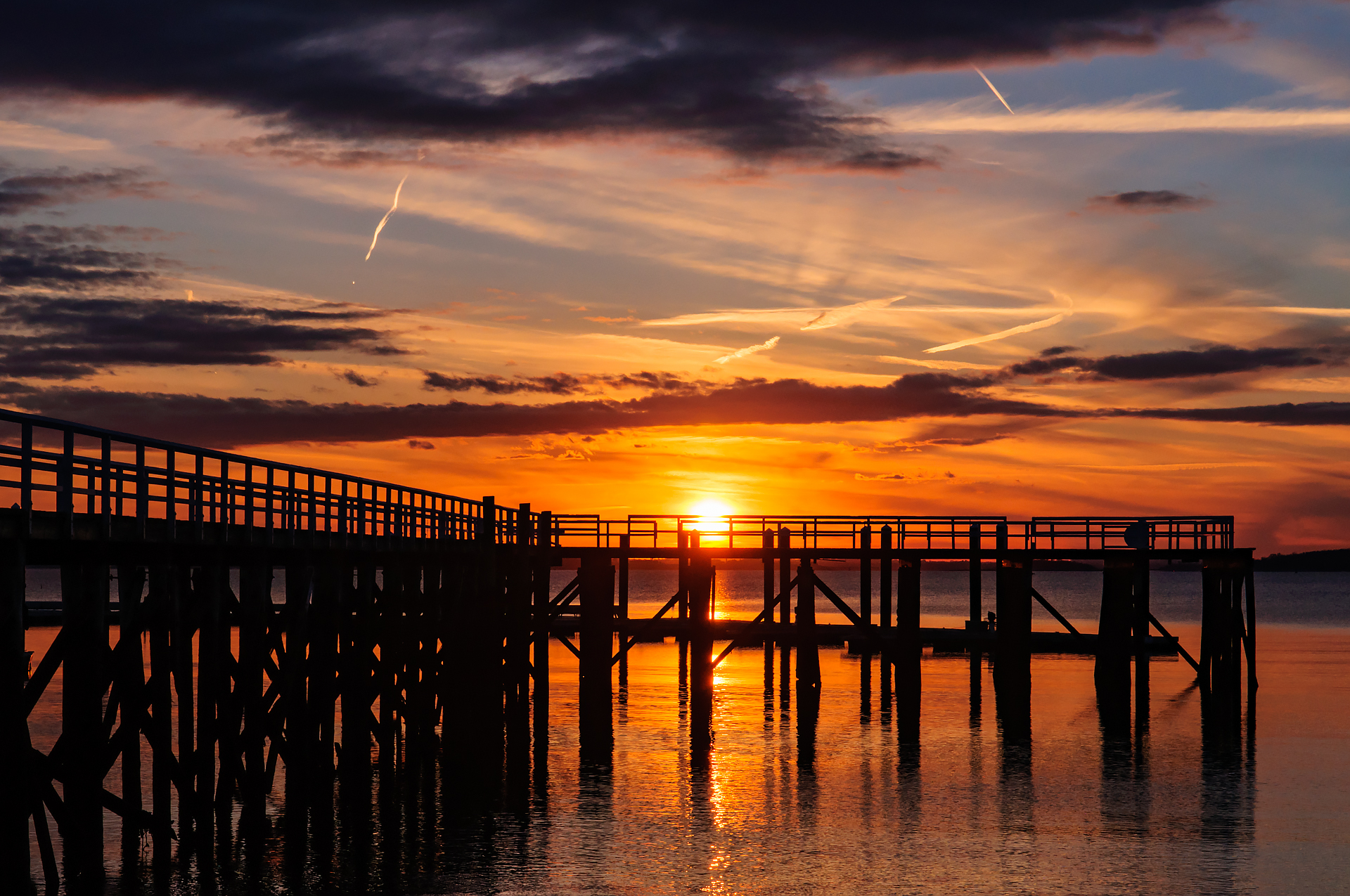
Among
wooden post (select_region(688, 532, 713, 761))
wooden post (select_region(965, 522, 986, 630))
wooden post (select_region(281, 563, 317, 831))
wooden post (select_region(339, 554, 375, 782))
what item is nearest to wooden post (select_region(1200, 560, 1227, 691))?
wooden post (select_region(965, 522, 986, 630))

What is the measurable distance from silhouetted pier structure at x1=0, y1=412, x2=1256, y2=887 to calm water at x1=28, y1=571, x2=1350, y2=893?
98 cm

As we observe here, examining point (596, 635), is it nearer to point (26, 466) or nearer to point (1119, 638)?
point (1119, 638)

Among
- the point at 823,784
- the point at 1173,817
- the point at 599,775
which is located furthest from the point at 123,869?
the point at 1173,817

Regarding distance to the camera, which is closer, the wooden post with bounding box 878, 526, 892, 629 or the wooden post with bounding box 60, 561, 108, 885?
the wooden post with bounding box 60, 561, 108, 885

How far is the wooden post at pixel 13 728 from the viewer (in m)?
15.0

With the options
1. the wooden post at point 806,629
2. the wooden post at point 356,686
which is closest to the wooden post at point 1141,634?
the wooden post at point 806,629

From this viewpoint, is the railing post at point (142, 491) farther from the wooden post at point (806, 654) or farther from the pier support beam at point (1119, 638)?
the pier support beam at point (1119, 638)

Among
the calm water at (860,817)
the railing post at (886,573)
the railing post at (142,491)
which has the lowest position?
the calm water at (860,817)

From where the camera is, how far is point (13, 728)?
1532 cm

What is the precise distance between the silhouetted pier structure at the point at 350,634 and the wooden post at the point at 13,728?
0.08 feet

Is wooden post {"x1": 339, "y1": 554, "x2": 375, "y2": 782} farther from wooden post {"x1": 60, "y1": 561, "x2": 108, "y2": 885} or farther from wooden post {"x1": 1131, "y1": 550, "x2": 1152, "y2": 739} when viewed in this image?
wooden post {"x1": 1131, "y1": 550, "x2": 1152, "y2": 739}

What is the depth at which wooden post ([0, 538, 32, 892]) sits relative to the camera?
592 inches

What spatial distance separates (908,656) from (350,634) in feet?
64.9

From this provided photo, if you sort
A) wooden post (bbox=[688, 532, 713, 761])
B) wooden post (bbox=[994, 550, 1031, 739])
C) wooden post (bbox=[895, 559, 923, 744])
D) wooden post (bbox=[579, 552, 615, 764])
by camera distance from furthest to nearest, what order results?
wooden post (bbox=[994, 550, 1031, 739])
wooden post (bbox=[579, 552, 615, 764])
wooden post (bbox=[688, 532, 713, 761])
wooden post (bbox=[895, 559, 923, 744])
